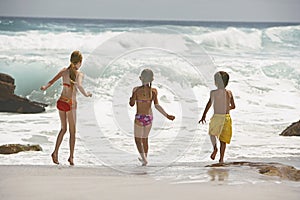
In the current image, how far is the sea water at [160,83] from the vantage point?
4.04 meters

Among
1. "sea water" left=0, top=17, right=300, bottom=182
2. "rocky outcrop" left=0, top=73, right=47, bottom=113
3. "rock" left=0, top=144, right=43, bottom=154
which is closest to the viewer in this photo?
"sea water" left=0, top=17, right=300, bottom=182

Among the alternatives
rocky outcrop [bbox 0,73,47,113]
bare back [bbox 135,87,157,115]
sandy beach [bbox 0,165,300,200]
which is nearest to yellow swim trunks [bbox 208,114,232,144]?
bare back [bbox 135,87,157,115]

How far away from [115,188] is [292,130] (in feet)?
9.32

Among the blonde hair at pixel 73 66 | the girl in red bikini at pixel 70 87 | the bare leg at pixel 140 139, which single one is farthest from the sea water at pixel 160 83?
the blonde hair at pixel 73 66

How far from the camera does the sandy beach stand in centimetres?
284

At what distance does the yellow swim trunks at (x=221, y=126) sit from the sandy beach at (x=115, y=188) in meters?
0.72

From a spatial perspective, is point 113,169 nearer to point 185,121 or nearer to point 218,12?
point 185,121

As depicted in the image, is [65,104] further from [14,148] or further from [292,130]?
[292,130]

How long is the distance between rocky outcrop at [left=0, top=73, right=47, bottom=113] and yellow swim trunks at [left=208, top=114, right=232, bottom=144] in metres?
2.35

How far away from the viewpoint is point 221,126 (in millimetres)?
3809

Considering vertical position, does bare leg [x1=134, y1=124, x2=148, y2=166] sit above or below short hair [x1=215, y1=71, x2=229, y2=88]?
below

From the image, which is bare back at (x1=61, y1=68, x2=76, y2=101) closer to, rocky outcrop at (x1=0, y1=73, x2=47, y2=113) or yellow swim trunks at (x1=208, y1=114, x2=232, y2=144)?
yellow swim trunks at (x1=208, y1=114, x2=232, y2=144)

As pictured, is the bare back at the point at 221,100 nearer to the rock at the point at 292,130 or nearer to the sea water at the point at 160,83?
the sea water at the point at 160,83

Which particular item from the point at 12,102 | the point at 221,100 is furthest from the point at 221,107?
the point at 12,102
